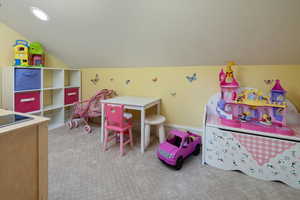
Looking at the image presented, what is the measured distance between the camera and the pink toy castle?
6.35 ft

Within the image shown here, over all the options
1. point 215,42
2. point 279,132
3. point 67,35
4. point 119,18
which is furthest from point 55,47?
point 279,132

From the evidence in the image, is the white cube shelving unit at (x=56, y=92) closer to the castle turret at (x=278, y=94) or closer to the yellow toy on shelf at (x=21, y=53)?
the yellow toy on shelf at (x=21, y=53)

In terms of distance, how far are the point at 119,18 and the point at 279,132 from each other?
2.30 metres

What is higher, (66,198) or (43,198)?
(43,198)

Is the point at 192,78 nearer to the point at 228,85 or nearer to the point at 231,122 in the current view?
the point at 228,85

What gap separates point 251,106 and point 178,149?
3.86 feet

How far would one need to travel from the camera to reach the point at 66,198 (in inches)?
57.3

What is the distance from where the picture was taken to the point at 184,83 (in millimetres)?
2764

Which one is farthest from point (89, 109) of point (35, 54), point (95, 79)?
point (35, 54)

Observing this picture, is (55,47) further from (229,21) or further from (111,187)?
(229,21)

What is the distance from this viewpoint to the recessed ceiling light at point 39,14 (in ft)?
7.72

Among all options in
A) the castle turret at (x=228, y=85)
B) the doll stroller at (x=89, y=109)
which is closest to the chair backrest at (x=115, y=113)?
the doll stroller at (x=89, y=109)

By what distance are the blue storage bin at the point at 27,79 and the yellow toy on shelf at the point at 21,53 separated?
15 centimetres

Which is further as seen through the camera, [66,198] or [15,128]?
[66,198]
